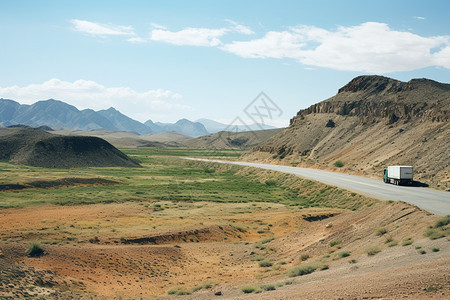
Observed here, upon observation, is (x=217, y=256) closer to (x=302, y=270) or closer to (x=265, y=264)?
(x=265, y=264)

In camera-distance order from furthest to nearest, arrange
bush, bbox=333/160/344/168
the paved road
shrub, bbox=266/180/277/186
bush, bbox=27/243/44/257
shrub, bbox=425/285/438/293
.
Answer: bush, bbox=333/160/344/168
shrub, bbox=266/180/277/186
the paved road
bush, bbox=27/243/44/257
shrub, bbox=425/285/438/293

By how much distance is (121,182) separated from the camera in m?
65.8

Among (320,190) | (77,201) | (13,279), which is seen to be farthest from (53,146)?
(13,279)

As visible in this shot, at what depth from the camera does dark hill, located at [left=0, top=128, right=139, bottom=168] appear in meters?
95.4

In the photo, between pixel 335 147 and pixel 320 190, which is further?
pixel 335 147

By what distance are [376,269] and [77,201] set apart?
36827 millimetres

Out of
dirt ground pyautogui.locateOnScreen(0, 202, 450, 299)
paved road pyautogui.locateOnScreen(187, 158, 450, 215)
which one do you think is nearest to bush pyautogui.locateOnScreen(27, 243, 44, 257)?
dirt ground pyautogui.locateOnScreen(0, 202, 450, 299)

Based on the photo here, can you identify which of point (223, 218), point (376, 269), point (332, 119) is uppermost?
point (332, 119)

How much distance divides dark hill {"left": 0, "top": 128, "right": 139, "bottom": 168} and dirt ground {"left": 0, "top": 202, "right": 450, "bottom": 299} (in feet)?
218

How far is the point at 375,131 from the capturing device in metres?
78.0

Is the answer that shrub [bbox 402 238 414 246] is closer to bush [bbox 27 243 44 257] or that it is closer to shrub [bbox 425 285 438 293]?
shrub [bbox 425 285 438 293]

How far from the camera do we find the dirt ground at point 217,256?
13.4m

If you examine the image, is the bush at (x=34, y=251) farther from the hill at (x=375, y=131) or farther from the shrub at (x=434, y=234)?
the hill at (x=375, y=131)

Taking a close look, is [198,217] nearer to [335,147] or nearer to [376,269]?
[376,269]
